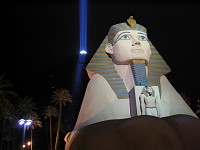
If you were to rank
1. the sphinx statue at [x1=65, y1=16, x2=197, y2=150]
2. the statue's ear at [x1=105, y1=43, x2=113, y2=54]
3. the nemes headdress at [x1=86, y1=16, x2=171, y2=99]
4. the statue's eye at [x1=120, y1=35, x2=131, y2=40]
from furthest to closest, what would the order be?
the statue's ear at [x1=105, y1=43, x2=113, y2=54] → the statue's eye at [x1=120, y1=35, x2=131, y2=40] → the nemes headdress at [x1=86, y1=16, x2=171, y2=99] → the sphinx statue at [x1=65, y1=16, x2=197, y2=150]

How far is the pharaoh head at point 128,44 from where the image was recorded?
10.6 metres

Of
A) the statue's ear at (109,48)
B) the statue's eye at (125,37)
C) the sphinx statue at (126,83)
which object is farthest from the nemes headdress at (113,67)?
the statue's eye at (125,37)

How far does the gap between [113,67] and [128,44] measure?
3.72 ft

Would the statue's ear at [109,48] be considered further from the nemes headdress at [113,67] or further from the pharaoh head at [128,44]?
the nemes headdress at [113,67]

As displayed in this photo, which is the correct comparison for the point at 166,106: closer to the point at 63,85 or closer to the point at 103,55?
the point at 103,55

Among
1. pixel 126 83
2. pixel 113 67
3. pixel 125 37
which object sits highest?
pixel 125 37

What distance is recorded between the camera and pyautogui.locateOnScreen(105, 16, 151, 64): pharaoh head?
10.6 metres

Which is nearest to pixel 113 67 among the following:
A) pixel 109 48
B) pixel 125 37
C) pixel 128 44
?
pixel 109 48

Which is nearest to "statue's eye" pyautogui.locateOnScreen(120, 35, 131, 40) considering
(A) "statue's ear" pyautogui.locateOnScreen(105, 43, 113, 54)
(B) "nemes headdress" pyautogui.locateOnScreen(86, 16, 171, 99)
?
(B) "nemes headdress" pyautogui.locateOnScreen(86, 16, 171, 99)

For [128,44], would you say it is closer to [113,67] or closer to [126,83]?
[113,67]

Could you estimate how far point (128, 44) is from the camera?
10.7 m

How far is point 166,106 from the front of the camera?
1019 centimetres

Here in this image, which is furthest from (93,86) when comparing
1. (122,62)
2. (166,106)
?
(166,106)

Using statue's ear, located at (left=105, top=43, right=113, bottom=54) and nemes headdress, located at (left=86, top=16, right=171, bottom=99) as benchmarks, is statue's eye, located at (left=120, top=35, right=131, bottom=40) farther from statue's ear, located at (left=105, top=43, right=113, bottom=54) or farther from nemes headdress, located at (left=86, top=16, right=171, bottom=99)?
statue's ear, located at (left=105, top=43, right=113, bottom=54)
